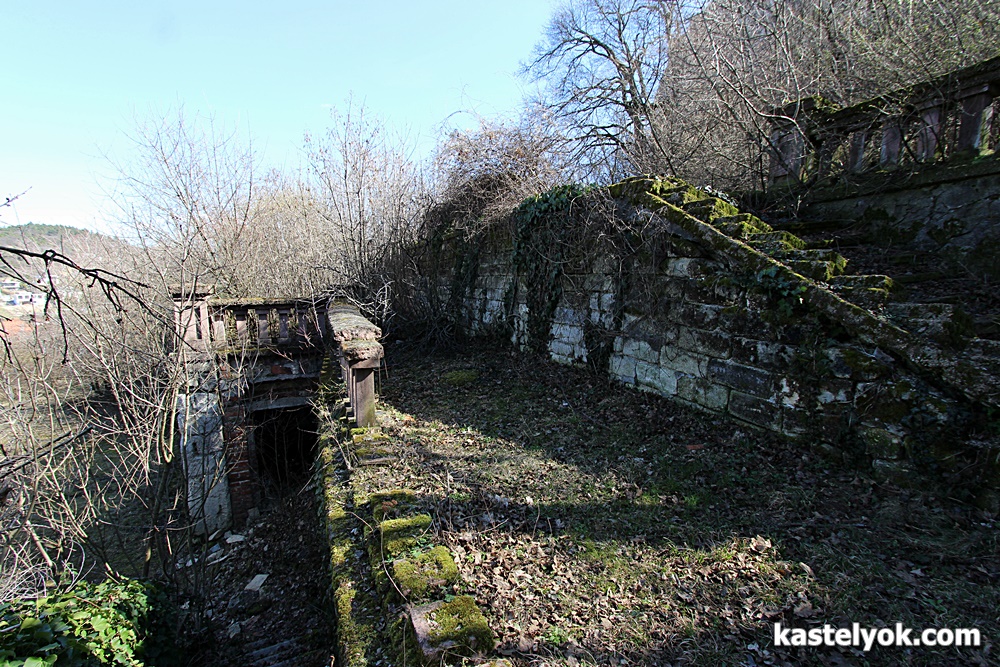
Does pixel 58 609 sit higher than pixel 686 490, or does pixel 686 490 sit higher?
pixel 686 490

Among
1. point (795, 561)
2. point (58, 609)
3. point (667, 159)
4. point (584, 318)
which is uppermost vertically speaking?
point (667, 159)

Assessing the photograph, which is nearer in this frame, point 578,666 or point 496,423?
point 578,666

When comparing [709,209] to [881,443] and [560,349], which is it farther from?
[560,349]

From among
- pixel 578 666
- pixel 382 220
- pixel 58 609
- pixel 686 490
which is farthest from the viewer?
pixel 382 220

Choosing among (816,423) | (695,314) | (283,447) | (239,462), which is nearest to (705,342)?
(695,314)

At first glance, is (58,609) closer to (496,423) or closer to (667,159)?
(496,423)

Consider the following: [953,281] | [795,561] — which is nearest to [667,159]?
[953,281]

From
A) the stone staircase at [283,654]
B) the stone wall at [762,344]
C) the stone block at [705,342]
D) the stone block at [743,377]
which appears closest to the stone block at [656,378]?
the stone wall at [762,344]

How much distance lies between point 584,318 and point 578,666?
15.0ft

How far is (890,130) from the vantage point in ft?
16.7

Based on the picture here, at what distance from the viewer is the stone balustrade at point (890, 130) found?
14.5 ft

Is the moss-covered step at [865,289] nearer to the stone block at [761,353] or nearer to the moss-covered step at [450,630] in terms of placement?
the stone block at [761,353]

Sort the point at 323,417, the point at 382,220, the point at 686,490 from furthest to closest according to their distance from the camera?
the point at 382,220 < the point at 323,417 < the point at 686,490

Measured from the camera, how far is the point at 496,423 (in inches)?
214
